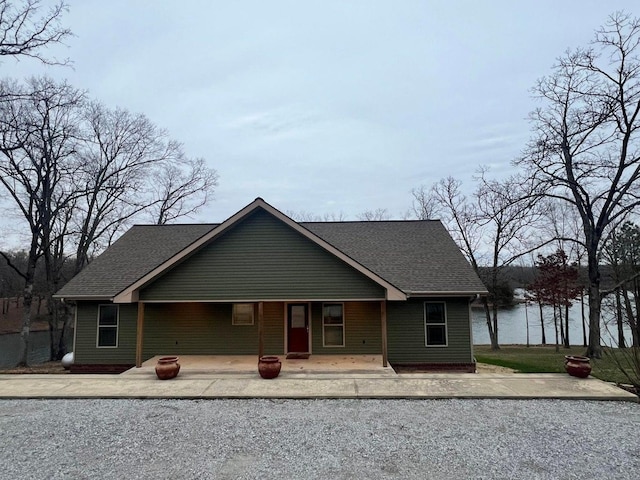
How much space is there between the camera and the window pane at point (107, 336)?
461 inches

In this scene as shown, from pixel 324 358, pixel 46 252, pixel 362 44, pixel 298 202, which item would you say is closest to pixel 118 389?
pixel 324 358

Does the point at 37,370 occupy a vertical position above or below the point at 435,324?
below

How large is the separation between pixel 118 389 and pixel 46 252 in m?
13.2

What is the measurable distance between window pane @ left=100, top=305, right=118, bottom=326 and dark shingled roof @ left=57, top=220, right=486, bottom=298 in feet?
1.99

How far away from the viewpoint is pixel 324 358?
11.1m

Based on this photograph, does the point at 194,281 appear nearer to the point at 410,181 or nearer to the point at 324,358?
the point at 324,358

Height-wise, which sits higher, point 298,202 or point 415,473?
point 298,202

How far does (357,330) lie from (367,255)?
2842 millimetres

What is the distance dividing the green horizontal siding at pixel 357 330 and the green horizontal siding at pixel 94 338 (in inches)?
225

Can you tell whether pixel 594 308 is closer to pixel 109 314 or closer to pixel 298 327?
pixel 298 327

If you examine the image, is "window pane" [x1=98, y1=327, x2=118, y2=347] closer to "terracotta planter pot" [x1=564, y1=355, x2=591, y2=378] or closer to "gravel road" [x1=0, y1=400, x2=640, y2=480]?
"gravel road" [x1=0, y1=400, x2=640, y2=480]

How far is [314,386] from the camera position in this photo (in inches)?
320

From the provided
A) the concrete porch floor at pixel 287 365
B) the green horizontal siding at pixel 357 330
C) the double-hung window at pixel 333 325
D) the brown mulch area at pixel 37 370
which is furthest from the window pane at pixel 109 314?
the double-hung window at pixel 333 325

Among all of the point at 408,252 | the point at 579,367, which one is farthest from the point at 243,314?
the point at 579,367
